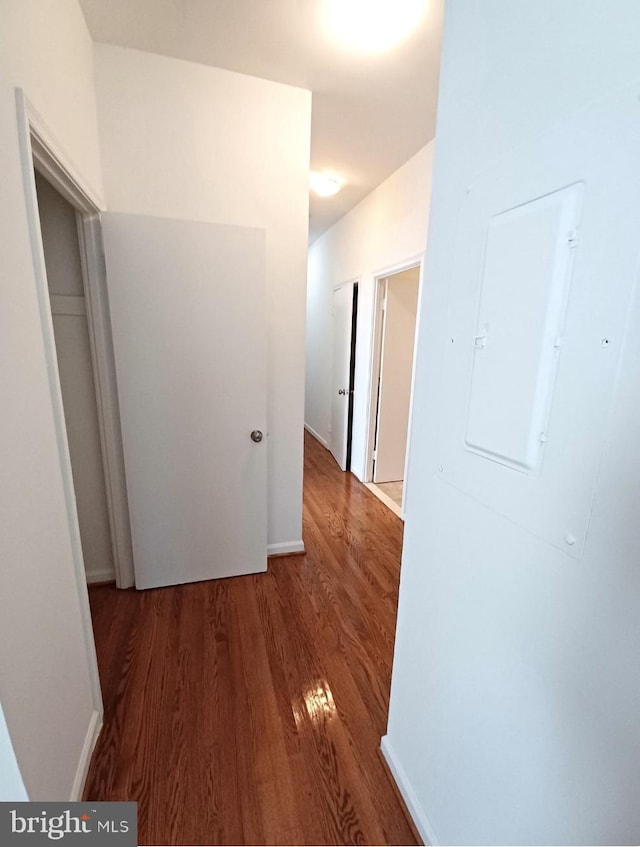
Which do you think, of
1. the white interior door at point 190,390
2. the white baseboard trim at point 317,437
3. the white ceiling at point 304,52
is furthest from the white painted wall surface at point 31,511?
the white baseboard trim at point 317,437

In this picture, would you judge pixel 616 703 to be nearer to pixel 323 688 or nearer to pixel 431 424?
pixel 431 424

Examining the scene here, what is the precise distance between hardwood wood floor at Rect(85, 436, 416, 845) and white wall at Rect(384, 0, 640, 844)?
0.83ft

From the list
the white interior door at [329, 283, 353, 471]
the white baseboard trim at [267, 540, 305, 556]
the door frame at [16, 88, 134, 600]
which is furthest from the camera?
the white interior door at [329, 283, 353, 471]

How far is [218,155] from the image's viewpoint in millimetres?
1827

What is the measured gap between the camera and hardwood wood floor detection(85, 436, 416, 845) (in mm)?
1086

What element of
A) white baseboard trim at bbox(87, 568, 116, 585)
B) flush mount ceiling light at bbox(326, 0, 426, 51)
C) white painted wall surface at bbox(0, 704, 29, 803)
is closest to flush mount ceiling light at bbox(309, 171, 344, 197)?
flush mount ceiling light at bbox(326, 0, 426, 51)

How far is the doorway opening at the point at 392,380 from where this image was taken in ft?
10.8

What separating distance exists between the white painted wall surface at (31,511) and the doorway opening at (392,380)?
2.40 metres

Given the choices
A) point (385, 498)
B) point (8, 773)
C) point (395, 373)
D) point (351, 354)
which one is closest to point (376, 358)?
point (395, 373)

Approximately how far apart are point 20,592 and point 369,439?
3.02 metres

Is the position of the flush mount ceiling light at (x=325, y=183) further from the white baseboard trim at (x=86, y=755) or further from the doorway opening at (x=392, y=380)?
the white baseboard trim at (x=86, y=755)

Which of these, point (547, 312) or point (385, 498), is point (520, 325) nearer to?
point (547, 312)

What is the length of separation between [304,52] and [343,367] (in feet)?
8.51

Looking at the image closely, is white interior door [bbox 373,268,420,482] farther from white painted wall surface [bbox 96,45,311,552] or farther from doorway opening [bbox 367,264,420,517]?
white painted wall surface [bbox 96,45,311,552]
